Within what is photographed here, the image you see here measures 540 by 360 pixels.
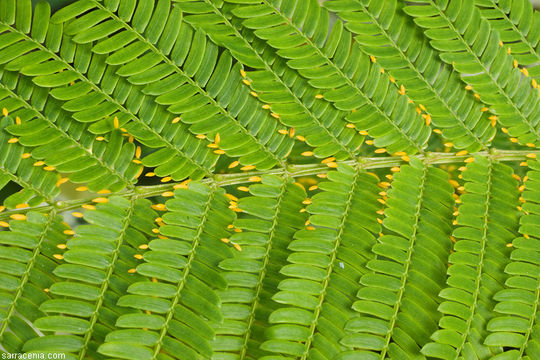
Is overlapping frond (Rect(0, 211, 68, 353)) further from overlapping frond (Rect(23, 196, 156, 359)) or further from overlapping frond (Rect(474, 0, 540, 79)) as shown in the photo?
overlapping frond (Rect(474, 0, 540, 79))

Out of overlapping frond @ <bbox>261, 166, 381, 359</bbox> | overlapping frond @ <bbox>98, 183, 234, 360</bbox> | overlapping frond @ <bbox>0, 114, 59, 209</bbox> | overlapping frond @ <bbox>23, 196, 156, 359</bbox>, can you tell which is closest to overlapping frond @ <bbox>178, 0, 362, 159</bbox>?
overlapping frond @ <bbox>261, 166, 381, 359</bbox>

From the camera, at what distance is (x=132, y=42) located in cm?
196

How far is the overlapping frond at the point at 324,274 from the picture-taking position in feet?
5.95

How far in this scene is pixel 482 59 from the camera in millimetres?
2107

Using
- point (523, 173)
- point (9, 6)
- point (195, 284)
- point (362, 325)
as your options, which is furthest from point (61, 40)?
point (523, 173)

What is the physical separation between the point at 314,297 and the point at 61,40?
4.45ft

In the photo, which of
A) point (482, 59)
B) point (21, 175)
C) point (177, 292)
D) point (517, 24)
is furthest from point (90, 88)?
point (517, 24)

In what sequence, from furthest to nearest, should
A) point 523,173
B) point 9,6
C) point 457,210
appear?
point 523,173
point 457,210
point 9,6

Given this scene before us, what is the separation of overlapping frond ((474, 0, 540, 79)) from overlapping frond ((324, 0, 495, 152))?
10.1 inches

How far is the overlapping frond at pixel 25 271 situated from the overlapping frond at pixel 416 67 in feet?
4.69

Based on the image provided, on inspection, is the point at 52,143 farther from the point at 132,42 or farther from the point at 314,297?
the point at 314,297

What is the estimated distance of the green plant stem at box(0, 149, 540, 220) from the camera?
2.04m

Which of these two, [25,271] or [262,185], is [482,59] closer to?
[262,185]

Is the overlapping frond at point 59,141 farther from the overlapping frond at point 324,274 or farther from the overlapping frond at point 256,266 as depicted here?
the overlapping frond at point 324,274
